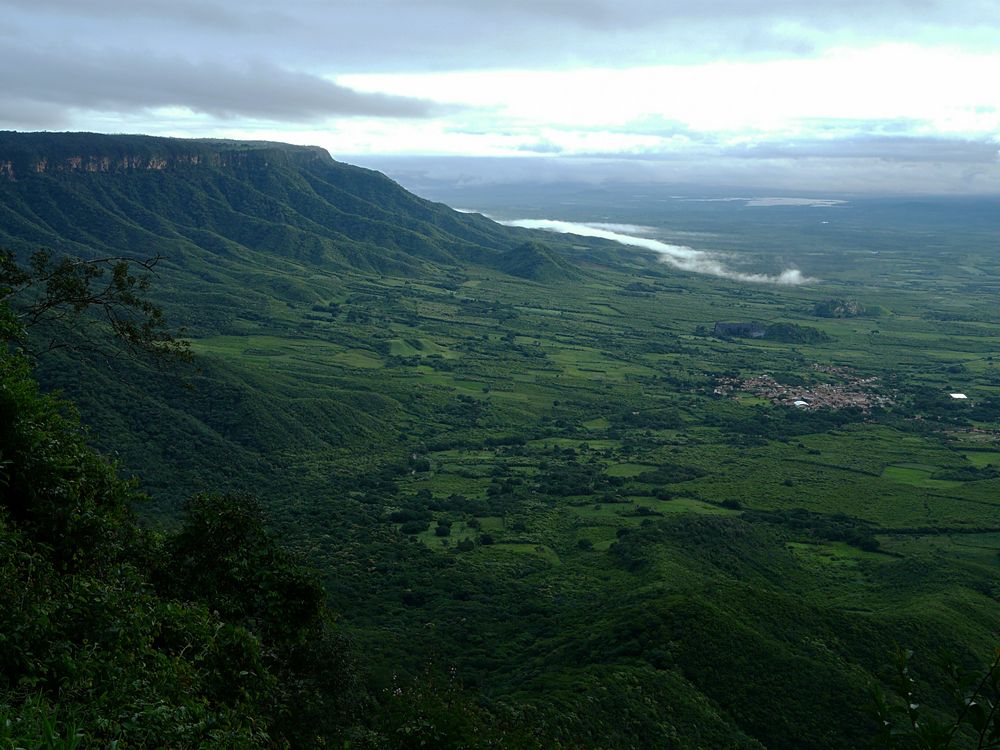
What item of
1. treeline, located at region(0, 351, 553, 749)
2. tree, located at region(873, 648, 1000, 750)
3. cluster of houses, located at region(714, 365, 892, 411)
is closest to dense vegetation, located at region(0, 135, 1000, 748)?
treeline, located at region(0, 351, 553, 749)

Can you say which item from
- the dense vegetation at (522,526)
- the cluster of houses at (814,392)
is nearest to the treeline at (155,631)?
the dense vegetation at (522,526)

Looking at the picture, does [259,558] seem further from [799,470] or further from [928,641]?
[799,470]

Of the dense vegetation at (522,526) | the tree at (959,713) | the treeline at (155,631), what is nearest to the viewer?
the tree at (959,713)

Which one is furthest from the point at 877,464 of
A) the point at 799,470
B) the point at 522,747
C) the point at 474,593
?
the point at 522,747

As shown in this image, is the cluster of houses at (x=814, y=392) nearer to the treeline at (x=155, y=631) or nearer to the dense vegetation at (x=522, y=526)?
the dense vegetation at (x=522, y=526)

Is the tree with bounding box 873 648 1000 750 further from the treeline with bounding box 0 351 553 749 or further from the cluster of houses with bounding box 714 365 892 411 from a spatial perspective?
the cluster of houses with bounding box 714 365 892 411
